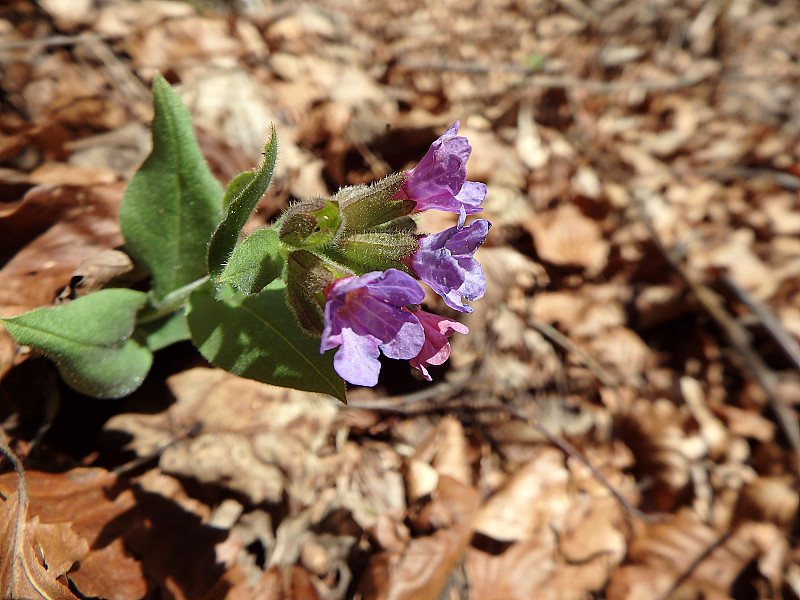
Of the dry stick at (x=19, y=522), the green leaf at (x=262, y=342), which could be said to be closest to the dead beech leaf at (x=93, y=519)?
the dry stick at (x=19, y=522)

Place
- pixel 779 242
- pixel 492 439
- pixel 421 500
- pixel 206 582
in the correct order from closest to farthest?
pixel 206 582 → pixel 421 500 → pixel 492 439 → pixel 779 242

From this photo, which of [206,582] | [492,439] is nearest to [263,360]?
[206,582]

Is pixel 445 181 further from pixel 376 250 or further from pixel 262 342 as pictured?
pixel 262 342

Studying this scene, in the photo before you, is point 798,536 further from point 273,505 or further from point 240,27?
point 240,27

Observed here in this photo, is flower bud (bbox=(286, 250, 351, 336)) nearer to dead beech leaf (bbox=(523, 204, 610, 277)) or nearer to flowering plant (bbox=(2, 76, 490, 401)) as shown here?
flowering plant (bbox=(2, 76, 490, 401))

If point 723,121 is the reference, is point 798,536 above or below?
below
